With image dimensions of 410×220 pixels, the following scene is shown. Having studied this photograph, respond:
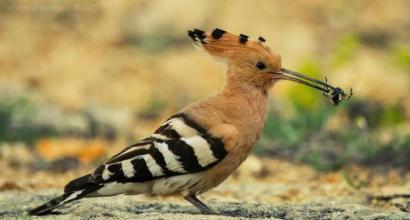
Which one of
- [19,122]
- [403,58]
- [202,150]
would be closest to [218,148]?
[202,150]

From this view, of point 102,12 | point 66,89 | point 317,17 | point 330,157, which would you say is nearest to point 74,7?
point 102,12

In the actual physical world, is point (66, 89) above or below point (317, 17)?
below

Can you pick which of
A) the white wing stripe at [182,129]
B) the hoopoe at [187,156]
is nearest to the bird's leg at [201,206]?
the hoopoe at [187,156]

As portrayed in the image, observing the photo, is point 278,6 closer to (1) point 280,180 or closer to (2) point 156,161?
(1) point 280,180

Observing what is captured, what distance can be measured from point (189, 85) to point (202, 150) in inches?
230

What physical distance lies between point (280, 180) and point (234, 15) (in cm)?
496

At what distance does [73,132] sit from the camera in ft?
28.7

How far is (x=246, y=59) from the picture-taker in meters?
5.21

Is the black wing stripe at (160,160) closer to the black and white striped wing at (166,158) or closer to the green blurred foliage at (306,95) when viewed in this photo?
the black and white striped wing at (166,158)

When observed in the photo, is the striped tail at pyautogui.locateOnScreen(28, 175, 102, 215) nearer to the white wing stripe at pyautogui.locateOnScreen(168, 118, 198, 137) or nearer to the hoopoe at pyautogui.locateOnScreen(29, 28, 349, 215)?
the hoopoe at pyautogui.locateOnScreen(29, 28, 349, 215)

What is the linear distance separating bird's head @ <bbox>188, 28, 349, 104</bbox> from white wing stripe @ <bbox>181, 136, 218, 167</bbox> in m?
0.50

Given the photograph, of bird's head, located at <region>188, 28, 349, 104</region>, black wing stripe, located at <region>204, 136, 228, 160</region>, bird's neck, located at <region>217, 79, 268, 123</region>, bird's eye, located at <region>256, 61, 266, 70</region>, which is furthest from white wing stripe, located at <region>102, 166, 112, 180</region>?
bird's eye, located at <region>256, 61, 266, 70</region>

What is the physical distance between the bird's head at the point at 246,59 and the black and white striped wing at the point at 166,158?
496mm

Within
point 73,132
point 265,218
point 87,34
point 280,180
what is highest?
point 87,34
